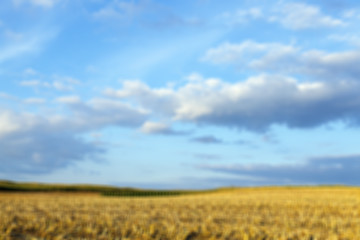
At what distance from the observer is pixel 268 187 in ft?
198

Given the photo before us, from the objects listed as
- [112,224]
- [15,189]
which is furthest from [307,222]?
[15,189]

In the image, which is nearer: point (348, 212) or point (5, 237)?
point (5, 237)

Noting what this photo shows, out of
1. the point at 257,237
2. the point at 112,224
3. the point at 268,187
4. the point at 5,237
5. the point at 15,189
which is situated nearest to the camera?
the point at 5,237

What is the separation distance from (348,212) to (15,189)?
58.0 metres

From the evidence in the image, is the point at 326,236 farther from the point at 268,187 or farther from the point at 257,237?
the point at 268,187

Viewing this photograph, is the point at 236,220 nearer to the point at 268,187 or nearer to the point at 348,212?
the point at 348,212

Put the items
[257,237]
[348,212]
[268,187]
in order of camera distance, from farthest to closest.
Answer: [268,187]
[348,212]
[257,237]

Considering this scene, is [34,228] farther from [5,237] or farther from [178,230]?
[178,230]

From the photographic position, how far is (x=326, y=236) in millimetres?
11711

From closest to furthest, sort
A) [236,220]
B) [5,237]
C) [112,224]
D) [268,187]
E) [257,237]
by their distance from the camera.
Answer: [5,237]
[257,237]
[112,224]
[236,220]
[268,187]

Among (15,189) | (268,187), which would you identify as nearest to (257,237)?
(268,187)

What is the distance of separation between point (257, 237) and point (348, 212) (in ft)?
34.7

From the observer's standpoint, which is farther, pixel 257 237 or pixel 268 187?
pixel 268 187

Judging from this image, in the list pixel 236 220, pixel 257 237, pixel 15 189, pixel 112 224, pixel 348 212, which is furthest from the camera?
pixel 15 189
